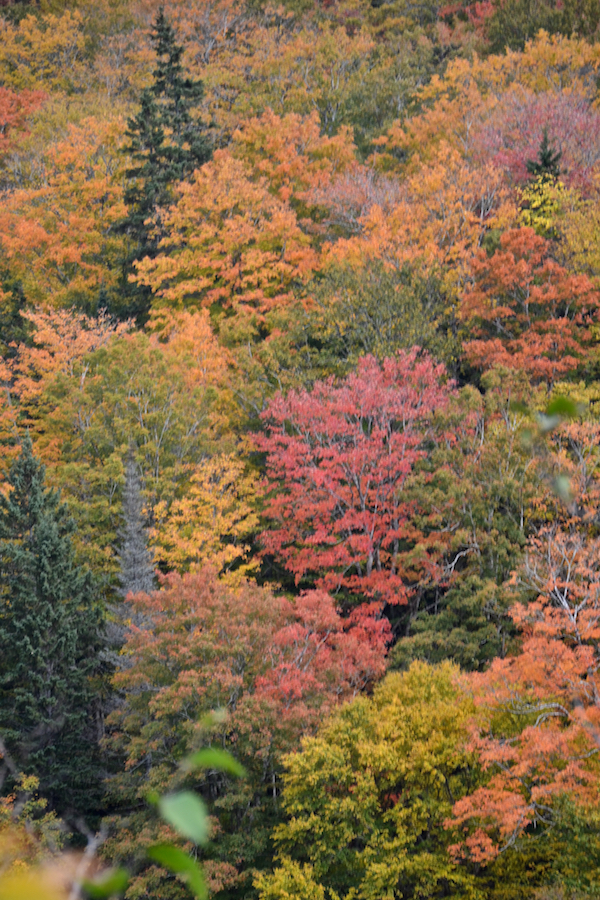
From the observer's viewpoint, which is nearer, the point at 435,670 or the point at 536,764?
the point at 536,764

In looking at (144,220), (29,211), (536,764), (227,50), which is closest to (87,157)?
(29,211)

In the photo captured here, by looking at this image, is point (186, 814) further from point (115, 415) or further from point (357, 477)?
point (115, 415)

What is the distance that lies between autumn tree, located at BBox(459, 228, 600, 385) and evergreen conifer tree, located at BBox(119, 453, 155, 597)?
36.8ft

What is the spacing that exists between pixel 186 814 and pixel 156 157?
45.2 m

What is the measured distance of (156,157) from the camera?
43.1m

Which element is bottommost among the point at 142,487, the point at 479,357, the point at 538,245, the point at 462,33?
the point at 142,487

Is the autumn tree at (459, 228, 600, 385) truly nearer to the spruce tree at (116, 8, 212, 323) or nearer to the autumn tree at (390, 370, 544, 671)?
the autumn tree at (390, 370, 544, 671)

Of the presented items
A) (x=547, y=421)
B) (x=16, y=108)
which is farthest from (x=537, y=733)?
(x=16, y=108)

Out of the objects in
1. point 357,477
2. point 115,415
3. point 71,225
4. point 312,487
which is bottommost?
point 312,487

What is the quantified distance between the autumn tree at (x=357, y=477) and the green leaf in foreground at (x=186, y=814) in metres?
22.0

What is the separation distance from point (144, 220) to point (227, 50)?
2268 centimetres

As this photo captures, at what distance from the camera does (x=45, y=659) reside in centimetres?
2327

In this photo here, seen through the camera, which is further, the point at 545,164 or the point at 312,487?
the point at 545,164

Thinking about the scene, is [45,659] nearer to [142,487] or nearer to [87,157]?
[142,487]
